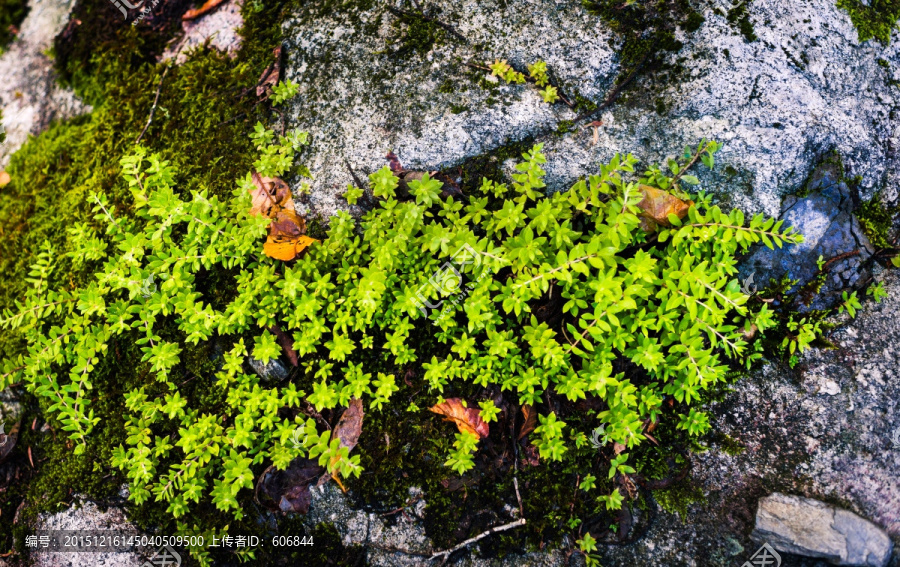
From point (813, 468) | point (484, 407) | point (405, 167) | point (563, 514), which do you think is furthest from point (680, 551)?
point (405, 167)

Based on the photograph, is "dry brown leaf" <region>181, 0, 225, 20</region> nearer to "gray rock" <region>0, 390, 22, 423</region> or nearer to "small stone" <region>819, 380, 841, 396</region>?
"gray rock" <region>0, 390, 22, 423</region>

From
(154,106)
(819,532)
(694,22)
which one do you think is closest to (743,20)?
(694,22)

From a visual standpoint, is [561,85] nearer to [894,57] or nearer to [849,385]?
[894,57]

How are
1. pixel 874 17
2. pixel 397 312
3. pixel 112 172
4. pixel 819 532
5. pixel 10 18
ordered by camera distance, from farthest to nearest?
pixel 10 18, pixel 112 172, pixel 874 17, pixel 397 312, pixel 819 532

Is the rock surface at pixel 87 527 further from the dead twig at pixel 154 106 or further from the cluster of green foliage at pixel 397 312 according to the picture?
the dead twig at pixel 154 106

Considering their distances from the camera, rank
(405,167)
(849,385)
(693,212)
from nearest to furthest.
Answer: (693,212), (849,385), (405,167)

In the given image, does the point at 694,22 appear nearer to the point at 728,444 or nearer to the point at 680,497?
the point at 728,444
